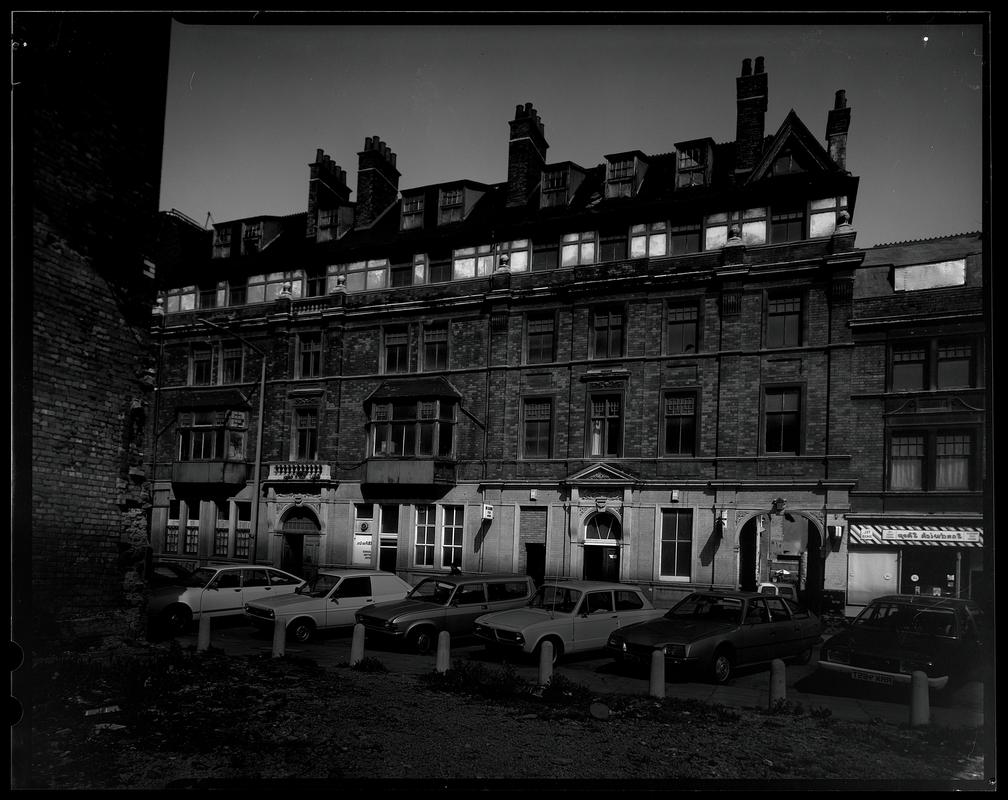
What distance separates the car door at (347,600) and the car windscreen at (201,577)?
2.15m

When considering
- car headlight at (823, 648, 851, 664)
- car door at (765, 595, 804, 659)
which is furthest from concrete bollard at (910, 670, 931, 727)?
car door at (765, 595, 804, 659)

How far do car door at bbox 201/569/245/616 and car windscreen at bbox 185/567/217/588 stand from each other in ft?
0.27

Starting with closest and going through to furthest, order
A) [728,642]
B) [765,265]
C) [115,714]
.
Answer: [115,714] < [728,642] < [765,265]

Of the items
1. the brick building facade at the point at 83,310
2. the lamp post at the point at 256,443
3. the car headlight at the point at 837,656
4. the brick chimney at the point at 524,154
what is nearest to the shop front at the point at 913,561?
the car headlight at the point at 837,656

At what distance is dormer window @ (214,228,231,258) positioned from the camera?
11.4 metres

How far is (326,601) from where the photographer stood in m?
12.1

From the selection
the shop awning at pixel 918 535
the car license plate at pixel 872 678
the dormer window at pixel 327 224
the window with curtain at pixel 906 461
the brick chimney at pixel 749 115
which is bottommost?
the car license plate at pixel 872 678

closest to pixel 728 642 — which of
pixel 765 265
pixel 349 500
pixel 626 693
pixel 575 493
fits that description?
pixel 626 693

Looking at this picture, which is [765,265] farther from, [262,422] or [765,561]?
[262,422]

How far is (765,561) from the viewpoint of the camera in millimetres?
15469

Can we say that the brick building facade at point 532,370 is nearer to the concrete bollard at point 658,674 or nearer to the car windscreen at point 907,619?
the car windscreen at point 907,619

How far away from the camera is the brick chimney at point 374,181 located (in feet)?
33.3

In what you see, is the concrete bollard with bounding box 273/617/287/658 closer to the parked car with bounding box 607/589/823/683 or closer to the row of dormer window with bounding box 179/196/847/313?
the parked car with bounding box 607/589/823/683

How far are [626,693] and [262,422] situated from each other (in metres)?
7.58
